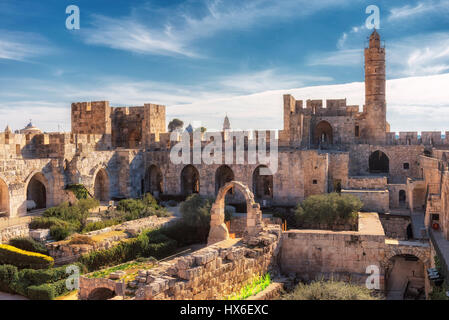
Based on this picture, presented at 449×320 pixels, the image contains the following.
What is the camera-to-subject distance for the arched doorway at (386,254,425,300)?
42.1 ft

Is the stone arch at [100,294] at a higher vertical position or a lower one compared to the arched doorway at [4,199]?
lower

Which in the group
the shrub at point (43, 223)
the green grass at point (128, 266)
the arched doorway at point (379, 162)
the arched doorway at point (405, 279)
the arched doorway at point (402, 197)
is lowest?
the arched doorway at point (405, 279)

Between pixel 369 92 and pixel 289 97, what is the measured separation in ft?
23.0

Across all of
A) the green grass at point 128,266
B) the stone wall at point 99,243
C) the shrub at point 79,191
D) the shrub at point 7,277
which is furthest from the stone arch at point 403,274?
the shrub at point 79,191

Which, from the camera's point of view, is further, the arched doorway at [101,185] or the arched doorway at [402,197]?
the arched doorway at [101,185]

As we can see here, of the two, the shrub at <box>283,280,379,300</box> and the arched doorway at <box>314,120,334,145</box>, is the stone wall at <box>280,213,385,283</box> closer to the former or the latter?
the shrub at <box>283,280,379,300</box>

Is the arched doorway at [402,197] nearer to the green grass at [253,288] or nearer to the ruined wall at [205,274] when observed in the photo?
the ruined wall at [205,274]

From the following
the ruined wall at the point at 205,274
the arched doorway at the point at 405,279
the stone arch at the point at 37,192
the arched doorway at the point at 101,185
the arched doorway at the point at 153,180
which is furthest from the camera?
the arched doorway at the point at 153,180

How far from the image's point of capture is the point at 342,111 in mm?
26688

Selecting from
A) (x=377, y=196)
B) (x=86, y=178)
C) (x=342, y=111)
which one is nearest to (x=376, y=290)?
(x=377, y=196)

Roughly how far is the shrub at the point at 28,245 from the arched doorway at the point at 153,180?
10490 millimetres

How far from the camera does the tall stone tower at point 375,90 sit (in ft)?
87.4

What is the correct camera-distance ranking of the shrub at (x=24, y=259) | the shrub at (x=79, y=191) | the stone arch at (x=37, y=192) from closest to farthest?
the shrub at (x=24, y=259) → the shrub at (x=79, y=191) → the stone arch at (x=37, y=192)
